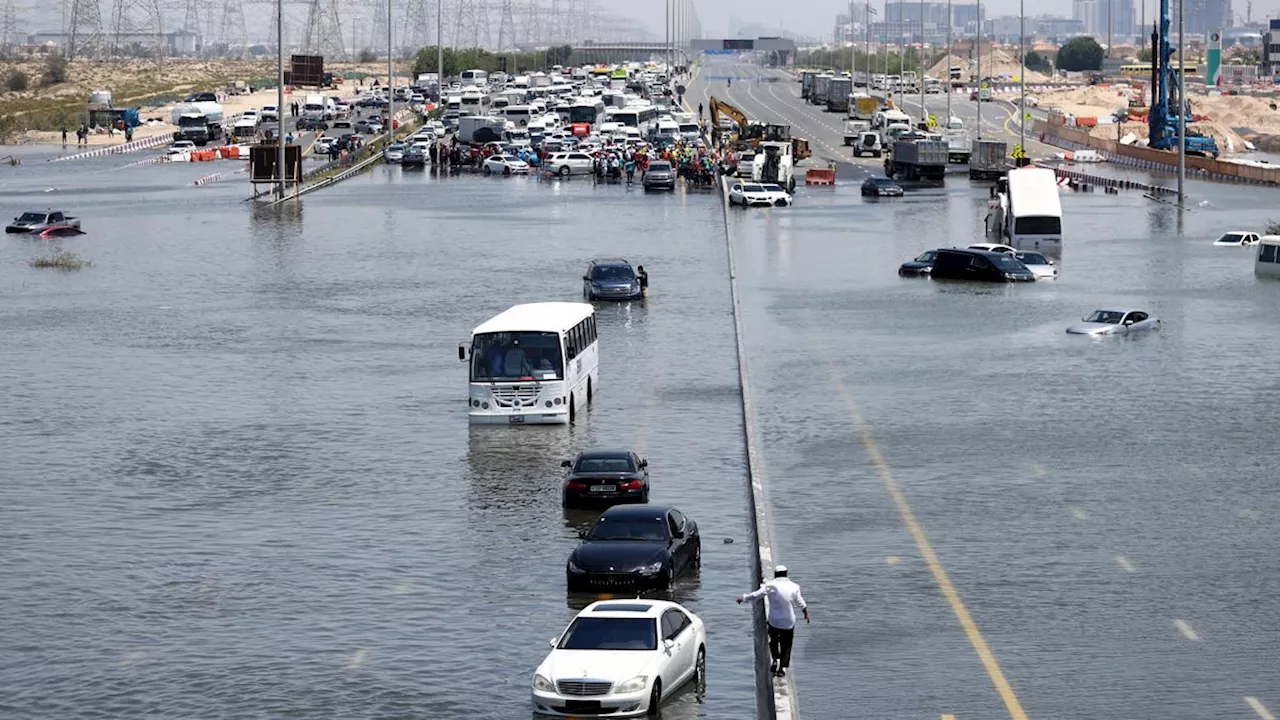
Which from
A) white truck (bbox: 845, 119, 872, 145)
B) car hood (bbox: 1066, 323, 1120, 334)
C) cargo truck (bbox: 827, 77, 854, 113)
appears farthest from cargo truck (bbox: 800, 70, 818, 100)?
car hood (bbox: 1066, 323, 1120, 334)

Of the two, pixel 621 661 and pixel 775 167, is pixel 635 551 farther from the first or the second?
pixel 775 167

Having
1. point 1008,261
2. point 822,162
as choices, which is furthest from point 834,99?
point 1008,261

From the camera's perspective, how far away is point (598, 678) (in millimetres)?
22875

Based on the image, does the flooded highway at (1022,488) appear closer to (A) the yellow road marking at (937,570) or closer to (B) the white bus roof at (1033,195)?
(A) the yellow road marking at (937,570)

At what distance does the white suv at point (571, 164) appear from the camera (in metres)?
123

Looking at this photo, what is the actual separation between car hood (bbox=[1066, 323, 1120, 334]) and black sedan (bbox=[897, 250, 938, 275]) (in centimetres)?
1401

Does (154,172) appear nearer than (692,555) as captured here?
No

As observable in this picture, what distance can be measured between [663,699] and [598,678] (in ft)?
3.37

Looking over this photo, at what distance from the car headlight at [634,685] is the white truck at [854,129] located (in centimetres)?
11790

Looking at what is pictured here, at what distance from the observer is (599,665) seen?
23141 mm

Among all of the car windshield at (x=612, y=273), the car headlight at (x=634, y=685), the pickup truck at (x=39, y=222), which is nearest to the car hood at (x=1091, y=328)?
the car windshield at (x=612, y=273)

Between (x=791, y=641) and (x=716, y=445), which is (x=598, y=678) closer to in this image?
(x=791, y=641)

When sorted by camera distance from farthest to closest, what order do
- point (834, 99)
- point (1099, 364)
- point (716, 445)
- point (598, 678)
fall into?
point (834, 99) < point (1099, 364) < point (716, 445) < point (598, 678)

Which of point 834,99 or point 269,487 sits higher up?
point 834,99
